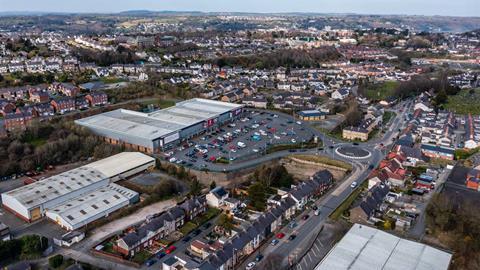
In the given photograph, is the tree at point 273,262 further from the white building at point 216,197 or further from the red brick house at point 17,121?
the red brick house at point 17,121

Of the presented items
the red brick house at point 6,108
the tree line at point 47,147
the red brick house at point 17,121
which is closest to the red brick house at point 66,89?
the red brick house at point 6,108

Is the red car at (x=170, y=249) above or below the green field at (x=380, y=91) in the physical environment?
below

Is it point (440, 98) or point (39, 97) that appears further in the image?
point (440, 98)

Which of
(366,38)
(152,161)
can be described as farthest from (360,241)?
(366,38)

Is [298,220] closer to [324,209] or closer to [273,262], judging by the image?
[324,209]

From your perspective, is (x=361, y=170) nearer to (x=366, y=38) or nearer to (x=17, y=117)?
(x=17, y=117)

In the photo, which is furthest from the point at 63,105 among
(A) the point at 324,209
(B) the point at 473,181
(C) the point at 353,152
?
(B) the point at 473,181
